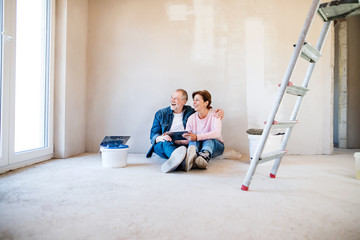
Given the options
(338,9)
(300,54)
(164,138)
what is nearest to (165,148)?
(164,138)

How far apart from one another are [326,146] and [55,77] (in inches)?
143

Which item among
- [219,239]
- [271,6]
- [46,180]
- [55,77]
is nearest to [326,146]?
[271,6]

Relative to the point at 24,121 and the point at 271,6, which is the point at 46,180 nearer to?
the point at 24,121

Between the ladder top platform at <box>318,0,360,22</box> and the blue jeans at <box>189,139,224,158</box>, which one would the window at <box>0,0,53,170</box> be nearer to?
the blue jeans at <box>189,139,224,158</box>

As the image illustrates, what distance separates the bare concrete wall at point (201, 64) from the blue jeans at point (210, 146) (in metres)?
0.69

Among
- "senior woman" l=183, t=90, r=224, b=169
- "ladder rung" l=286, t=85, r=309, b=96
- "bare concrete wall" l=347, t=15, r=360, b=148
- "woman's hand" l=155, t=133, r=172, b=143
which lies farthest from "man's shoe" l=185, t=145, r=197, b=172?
"bare concrete wall" l=347, t=15, r=360, b=148

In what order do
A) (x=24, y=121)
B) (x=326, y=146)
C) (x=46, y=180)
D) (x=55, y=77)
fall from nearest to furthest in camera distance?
(x=46, y=180) < (x=24, y=121) < (x=55, y=77) < (x=326, y=146)

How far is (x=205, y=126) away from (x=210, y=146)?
0.32 metres

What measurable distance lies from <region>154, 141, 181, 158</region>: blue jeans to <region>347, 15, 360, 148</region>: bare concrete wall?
323cm

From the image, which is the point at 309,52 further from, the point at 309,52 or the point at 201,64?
the point at 201,64

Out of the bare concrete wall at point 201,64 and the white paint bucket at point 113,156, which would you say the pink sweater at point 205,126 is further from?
the white paint bucket at point 113,156

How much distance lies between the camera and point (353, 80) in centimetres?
385

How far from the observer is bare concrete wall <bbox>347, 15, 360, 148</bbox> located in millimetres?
3822

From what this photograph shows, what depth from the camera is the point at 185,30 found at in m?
3.19
